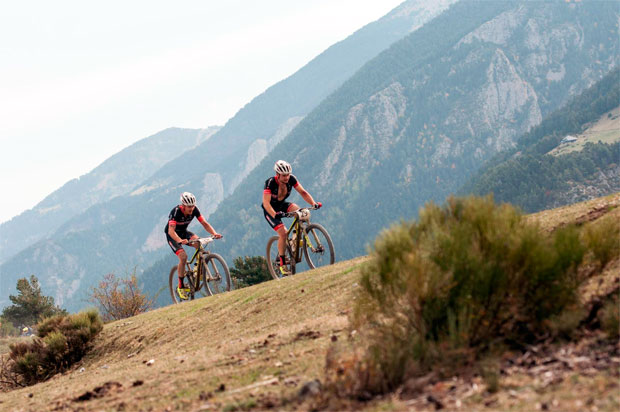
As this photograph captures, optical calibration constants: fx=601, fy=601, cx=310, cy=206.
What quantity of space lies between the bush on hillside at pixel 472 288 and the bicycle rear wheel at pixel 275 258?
852cm

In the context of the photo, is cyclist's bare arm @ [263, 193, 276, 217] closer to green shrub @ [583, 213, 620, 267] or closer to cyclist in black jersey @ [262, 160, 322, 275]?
cyclist in black jersey @ [262, 160, 322, 275]

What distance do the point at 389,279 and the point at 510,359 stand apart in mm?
1244

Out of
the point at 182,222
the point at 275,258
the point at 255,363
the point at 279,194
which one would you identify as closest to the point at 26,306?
the point at 182,222

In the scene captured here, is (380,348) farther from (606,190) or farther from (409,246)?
(606,190)

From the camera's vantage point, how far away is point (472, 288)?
5293 mm

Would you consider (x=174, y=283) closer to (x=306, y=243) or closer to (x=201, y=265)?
(x=201, y=265)

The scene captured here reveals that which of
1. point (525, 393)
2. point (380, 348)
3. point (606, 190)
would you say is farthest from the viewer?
point (606, 190)

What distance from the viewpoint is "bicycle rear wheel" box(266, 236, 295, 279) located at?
553 inches

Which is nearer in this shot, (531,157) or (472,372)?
(472,372)

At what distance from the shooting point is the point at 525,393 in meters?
4.23

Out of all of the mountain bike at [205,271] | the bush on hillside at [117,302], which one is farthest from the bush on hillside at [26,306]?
the mountain bike at [205,271]

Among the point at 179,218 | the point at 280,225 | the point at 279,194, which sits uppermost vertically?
the point at 179,218

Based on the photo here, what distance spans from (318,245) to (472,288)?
8.29 metres

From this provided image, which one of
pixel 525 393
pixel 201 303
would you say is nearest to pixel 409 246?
pixel 525 393
